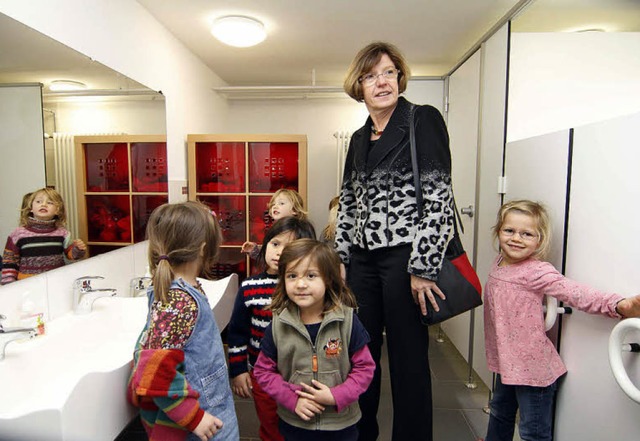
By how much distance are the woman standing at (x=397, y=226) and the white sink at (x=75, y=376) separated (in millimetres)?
770

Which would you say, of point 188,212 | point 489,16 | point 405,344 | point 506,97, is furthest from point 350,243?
point 489,16

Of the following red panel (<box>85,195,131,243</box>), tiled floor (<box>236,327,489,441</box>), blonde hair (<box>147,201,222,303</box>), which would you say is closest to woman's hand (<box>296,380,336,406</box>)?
blonde hair (<box>147,201,222,303</box>)

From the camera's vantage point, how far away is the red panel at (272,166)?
2906 millimetres

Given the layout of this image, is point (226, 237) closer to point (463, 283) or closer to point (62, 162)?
point (62, 162)

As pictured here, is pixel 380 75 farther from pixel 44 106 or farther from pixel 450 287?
pixel 44 106

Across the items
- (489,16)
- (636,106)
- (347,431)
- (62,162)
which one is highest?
(489,16)

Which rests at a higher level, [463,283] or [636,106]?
[636,106]

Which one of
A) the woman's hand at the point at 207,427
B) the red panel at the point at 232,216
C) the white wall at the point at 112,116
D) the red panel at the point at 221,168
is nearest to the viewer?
the woman's hand at the point at 207,427

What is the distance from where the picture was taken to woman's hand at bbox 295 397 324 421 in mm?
1033

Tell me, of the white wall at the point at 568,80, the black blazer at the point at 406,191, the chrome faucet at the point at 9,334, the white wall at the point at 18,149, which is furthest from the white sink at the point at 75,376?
the white wall at the point at 568,80

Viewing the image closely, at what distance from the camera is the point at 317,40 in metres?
2.49

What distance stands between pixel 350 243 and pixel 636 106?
176 centimetres

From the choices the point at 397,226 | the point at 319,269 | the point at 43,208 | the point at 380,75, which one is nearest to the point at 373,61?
the point at 380,75

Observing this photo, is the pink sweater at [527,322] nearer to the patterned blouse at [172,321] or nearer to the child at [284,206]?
the patterned blouse at [172,321]
